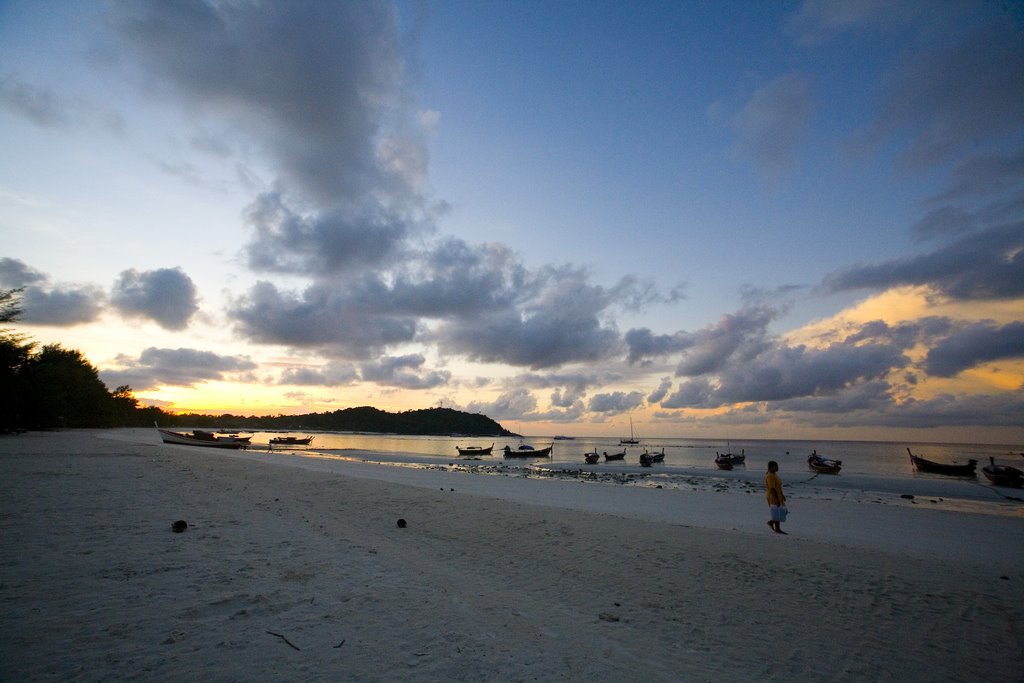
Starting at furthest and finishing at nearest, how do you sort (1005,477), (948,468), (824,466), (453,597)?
(824,466)
(948,468)
(1005,477)
(453,597)

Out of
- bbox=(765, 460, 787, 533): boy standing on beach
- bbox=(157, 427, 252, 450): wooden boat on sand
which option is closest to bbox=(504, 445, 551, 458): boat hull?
bbox=(157, 427, 252, 450): wooden boat on sand

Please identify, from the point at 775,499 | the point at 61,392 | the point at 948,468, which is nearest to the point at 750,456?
the point at 948,468

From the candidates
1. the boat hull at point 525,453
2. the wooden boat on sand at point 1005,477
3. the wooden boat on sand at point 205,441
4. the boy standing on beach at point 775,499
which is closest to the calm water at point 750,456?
the boat hull at point 525,453

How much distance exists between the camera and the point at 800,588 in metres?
9.05

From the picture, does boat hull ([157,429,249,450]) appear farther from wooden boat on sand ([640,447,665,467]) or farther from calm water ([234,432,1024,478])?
wooden boat on sand ([640,447,665,467])

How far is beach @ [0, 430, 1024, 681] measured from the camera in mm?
5059

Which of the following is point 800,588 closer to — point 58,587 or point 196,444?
point 58,587

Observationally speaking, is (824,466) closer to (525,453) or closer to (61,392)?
(525,453)

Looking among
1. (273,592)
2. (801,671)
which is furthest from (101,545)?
(801,671)

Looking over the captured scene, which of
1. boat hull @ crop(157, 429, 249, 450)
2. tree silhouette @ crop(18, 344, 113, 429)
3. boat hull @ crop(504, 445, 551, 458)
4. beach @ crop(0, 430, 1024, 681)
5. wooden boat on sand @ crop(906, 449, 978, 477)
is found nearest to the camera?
beach @ crop(0, 430, 1024, 681)

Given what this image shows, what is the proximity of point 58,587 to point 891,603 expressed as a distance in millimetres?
13842

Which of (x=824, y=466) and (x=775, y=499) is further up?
(x=824, y=466)

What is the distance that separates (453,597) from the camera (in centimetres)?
743

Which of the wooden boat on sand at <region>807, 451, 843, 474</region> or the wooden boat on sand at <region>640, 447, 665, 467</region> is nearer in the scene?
the wooden boat on sand at <region>807, 451, 843, 474</region>
